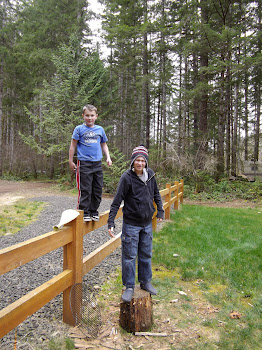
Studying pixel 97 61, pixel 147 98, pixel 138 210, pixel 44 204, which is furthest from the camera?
pixel 147 98

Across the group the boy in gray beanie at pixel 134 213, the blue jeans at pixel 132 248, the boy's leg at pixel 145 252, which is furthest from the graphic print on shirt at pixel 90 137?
the boy's leg at pixel 145 252

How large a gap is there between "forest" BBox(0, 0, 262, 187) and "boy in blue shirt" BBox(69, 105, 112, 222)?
9098 millimetres

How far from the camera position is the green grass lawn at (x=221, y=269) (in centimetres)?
266

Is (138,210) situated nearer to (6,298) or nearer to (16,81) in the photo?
(6,298)

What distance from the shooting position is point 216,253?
469cm

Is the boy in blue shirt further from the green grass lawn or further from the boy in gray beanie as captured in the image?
the green grass lawn

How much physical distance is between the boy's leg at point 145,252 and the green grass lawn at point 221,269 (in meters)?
0.64

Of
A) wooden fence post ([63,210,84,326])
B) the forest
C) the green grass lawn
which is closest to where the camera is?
wooden fence post ([63,210,84,326])

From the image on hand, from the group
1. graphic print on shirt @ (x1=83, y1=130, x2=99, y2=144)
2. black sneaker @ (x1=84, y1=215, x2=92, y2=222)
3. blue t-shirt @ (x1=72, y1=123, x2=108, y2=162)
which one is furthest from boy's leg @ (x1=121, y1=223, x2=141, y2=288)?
graphic print on shirt @ (x1=83, y1=130, x2=99, y2=144)

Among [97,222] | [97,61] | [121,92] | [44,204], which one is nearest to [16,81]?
[121,92]

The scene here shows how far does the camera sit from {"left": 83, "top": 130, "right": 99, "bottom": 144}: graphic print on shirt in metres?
3.11

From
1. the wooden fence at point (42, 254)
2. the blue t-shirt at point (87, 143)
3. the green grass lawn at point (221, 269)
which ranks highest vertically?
the blue t-shirt at point (87, 143)

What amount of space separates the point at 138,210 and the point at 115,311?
1.25 metres

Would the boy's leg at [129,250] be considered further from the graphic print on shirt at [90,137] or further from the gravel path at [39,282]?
the graphic print on shirt at [90,137]
